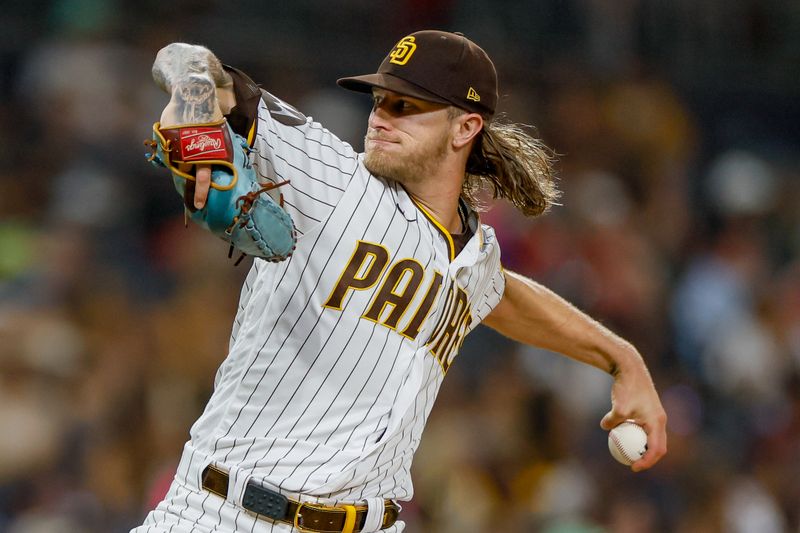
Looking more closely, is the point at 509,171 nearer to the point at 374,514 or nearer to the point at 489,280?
the point at 489,280

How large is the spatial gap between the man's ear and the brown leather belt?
991 millimetres

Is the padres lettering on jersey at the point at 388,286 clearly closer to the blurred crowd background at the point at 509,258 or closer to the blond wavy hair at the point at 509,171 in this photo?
the blond wavy hair at the point at 509,171

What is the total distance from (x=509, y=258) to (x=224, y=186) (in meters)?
4.72

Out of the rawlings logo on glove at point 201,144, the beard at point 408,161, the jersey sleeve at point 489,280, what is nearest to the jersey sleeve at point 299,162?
the beard at point 408,161

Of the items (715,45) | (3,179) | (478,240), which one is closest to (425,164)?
(478,240)

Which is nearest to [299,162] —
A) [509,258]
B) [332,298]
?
[332,298]

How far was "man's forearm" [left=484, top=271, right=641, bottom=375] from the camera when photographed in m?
3.56

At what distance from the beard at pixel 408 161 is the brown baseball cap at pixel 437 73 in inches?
4.9

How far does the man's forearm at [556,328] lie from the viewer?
11.7 ft

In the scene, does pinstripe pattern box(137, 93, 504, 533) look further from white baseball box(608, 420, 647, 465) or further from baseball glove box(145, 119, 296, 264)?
white baseball box(608, 420, 647, 465)

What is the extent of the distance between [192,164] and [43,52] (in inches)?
188

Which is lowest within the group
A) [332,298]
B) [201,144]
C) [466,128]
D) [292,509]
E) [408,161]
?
[292,509]

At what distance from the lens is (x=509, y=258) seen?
7.10m

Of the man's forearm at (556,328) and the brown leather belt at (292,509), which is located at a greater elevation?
the man's forearm at (556,328)
